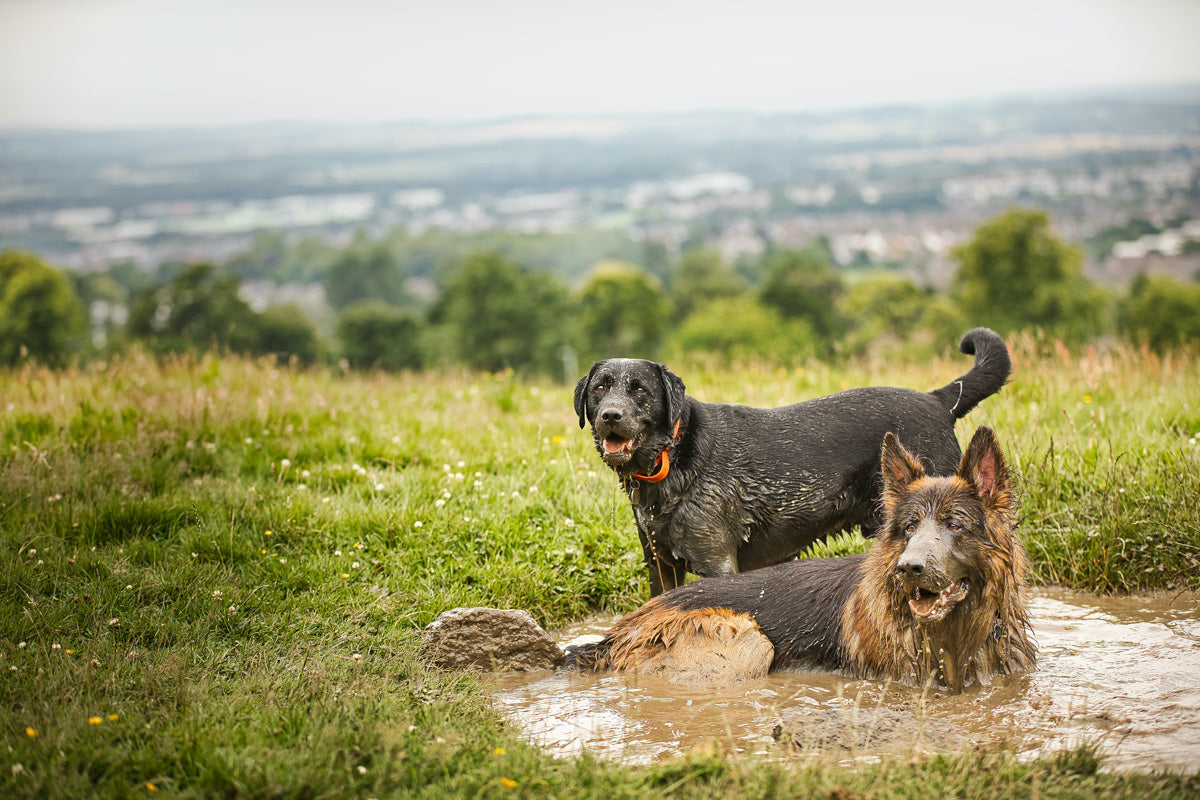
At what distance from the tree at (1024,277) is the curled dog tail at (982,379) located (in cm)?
6607

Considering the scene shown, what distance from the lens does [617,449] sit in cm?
568

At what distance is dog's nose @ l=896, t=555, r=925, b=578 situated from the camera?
181 inches

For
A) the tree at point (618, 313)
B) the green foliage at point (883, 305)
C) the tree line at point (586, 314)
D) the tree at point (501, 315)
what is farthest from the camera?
the green foliage at point (883, 305)

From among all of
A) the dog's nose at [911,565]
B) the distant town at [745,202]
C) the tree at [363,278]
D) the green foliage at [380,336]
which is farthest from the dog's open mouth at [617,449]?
the tree at [363,278]

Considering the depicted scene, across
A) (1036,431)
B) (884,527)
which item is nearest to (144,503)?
(884,527)

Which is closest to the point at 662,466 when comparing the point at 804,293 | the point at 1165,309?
the point at 1165,309

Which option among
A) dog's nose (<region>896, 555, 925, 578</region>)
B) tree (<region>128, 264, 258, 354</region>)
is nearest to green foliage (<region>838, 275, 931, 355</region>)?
tree (<region>128, 264, 258, 354</region>)

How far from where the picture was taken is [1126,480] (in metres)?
7.33

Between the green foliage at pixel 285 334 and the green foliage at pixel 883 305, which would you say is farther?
the green foliage at pixel 883 305

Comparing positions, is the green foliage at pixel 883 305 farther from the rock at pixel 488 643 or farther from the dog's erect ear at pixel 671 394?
the rock at pixel 488 643

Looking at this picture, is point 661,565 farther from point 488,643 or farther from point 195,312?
Result: point 195,312

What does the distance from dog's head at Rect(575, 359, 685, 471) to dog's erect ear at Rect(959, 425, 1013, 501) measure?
1.79 meters

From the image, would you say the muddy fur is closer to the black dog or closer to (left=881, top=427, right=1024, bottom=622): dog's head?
the black dog

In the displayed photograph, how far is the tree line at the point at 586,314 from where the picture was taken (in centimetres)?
6047
